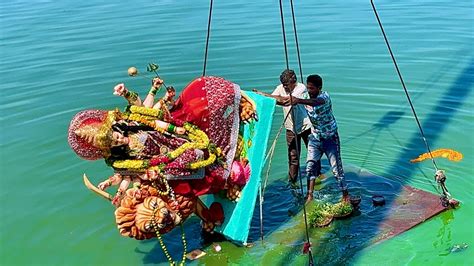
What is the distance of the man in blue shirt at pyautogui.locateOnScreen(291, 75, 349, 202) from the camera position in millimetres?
5207

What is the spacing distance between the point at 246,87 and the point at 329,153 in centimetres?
432

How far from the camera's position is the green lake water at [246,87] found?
538cm

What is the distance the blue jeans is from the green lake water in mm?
487

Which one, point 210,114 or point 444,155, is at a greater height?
point 210,114

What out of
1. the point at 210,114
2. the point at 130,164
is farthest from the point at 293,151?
the point at 130,164

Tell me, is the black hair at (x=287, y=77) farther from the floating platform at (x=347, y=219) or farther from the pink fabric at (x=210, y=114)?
the floating platform at (x=347, y=219)

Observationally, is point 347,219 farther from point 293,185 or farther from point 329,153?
point 293,185

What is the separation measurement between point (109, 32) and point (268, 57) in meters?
5.13

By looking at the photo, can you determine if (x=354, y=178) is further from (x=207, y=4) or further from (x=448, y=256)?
(x=207, y=4)

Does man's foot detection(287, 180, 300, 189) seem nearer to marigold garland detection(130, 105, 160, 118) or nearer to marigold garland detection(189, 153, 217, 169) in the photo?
marigold garland detection(189, 153, 217, 169)

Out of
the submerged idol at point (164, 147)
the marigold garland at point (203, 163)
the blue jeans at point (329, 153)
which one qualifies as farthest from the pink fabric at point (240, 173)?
the blue jeans at point (329, 153)

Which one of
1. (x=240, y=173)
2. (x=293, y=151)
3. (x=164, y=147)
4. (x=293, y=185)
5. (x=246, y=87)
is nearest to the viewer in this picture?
(x=164, y=147)

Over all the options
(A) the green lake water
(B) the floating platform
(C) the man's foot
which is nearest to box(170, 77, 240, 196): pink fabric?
(A) the green lake water

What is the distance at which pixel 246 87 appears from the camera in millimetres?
9703
